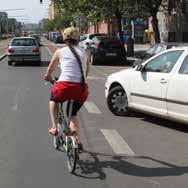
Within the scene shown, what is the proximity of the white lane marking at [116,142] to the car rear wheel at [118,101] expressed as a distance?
5.36ft

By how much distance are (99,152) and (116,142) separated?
0.78 metres

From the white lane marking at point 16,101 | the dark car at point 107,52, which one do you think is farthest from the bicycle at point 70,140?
the dark car at point 107,52

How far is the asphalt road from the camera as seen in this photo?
5.87m

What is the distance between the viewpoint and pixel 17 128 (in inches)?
360

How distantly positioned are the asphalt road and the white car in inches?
11.8

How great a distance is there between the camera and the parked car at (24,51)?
28106 mm

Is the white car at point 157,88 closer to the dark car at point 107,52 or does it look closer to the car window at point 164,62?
the car window at point 164,62

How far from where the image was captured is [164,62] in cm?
960

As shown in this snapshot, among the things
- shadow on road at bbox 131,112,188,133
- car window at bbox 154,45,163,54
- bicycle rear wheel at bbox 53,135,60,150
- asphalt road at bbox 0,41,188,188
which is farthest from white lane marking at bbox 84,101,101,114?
car window at bbox 154,45,163,54

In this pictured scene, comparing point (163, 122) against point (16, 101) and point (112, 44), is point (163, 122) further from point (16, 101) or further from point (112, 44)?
point (112, 44)

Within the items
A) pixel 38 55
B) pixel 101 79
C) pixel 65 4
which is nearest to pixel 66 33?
pixel 101 79

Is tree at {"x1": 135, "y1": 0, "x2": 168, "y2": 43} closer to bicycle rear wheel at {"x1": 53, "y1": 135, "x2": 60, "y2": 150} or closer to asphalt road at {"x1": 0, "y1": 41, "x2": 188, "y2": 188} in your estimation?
asphalt road at {"x1": 0, "y1": 41, "x2": 188, "y2": 188}

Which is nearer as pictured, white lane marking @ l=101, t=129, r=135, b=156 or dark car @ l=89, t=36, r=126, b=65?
white lane marking @ l=101, t=129, r=135, b=156

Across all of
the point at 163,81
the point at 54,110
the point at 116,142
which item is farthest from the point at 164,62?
the point at 54,110
